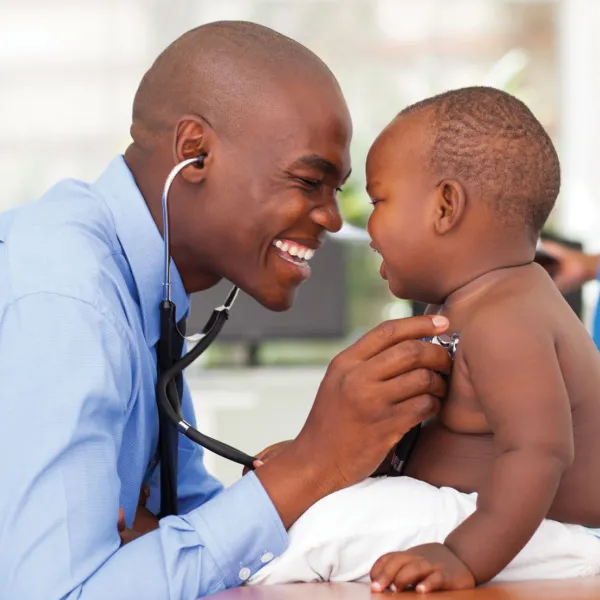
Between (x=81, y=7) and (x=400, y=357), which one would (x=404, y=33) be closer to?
(x=81, y=7)

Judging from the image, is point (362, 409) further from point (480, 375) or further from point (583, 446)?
point (583, 446)

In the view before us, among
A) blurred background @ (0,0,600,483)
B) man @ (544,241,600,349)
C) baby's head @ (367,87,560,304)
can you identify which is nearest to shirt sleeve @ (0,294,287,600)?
Answer: baby's head @ (367,87,560,304)

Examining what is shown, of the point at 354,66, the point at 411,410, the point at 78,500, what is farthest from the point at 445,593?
the point at 354,66

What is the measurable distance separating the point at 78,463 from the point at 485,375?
486mm

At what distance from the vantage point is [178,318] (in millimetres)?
1672

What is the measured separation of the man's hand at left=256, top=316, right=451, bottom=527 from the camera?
1.20 meters

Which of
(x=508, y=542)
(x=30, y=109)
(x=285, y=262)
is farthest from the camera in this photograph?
(x=30, y=109)

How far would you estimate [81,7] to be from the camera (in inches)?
270

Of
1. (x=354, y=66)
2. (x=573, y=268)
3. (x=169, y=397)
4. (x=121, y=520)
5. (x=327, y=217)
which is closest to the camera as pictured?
(x=121, y=520)

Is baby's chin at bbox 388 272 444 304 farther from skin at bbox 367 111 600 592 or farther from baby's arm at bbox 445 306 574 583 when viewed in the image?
baby's arm at bbox 445 306 574 583

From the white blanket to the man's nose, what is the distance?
52 centimetres

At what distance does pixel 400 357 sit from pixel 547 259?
2079 mm

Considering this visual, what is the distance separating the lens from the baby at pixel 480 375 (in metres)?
1.10

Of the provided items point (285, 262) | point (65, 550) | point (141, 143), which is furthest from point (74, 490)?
point (141, 143)
